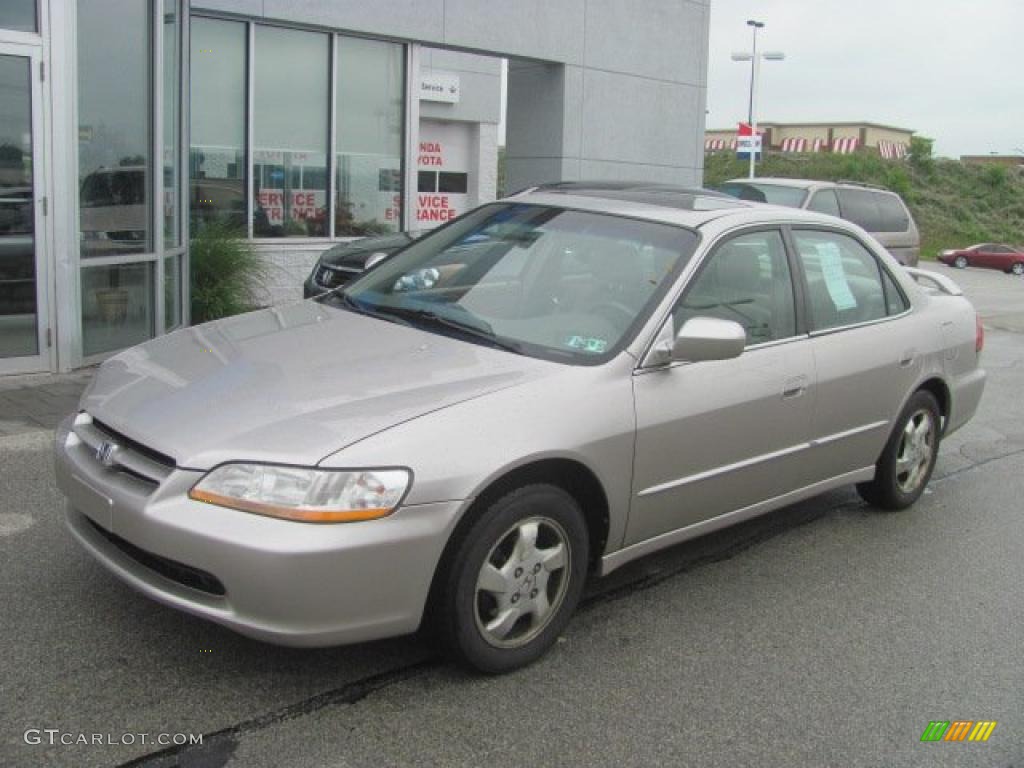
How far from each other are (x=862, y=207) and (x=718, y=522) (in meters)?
10.6

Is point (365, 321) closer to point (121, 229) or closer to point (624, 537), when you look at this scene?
point (624, 537)

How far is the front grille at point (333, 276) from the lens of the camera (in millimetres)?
9086

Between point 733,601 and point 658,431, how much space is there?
948 mm

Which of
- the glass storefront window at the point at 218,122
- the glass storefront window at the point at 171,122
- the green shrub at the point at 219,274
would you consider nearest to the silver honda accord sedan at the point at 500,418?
the glass storefront window at the point at 171,122

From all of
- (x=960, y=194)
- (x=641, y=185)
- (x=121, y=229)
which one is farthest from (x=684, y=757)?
(x=960, y=194)

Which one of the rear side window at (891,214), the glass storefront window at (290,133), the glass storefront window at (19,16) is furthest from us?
the rear side window at (891,214)

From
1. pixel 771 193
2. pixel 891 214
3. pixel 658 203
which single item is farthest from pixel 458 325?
pixel 891 214

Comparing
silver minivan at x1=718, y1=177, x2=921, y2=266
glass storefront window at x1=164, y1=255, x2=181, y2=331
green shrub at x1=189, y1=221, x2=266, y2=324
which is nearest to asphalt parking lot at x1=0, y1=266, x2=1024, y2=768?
glass storefront window at x1=164, y1=255, x2=181, y2=331

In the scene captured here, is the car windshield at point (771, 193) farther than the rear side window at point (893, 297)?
Yes

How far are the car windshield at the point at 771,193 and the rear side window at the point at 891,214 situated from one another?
5.41 ft

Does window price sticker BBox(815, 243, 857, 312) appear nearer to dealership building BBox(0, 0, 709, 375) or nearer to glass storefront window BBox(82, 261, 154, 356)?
dealership building BBox(0, 0, 709, 375)

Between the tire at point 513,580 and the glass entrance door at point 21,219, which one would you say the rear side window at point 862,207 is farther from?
the tire at point 513,580

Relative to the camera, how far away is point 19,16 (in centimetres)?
725

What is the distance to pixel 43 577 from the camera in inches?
164
